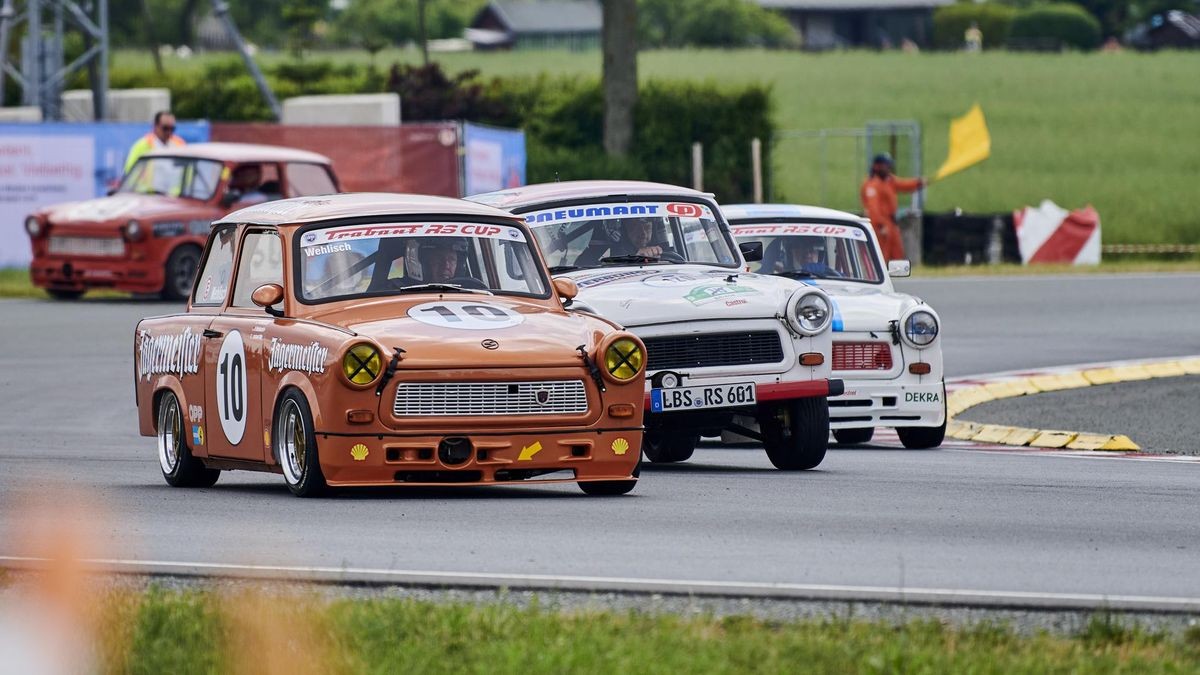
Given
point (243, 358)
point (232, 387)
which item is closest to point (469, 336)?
point (243, 358)

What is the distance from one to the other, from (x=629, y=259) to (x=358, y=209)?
242cm

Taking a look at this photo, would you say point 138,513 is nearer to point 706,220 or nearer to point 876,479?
point 876,479

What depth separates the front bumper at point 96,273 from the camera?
76.4 ft

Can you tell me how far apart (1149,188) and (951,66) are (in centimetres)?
3411

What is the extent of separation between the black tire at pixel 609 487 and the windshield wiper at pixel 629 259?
104 inches

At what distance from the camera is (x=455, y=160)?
2850cm

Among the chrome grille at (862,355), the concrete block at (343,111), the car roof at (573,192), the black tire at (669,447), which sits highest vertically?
the concrete block at (343,111)

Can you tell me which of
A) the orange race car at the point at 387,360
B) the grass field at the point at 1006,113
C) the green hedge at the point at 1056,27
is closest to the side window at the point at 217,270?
the orange race car at the point at 387,360

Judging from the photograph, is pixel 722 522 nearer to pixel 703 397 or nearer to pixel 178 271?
pixel 703 397

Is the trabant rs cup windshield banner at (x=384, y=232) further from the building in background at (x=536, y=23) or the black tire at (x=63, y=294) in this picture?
the building in background at (x=536, y=23)

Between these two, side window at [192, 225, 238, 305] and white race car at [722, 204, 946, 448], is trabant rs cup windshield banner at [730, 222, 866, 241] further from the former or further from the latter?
side window at [192, 225, 238, 305]

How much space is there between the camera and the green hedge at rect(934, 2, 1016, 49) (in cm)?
11312

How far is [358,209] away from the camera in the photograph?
33.6ft

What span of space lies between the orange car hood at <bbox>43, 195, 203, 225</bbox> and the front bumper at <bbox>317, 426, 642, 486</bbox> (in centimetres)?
1455
